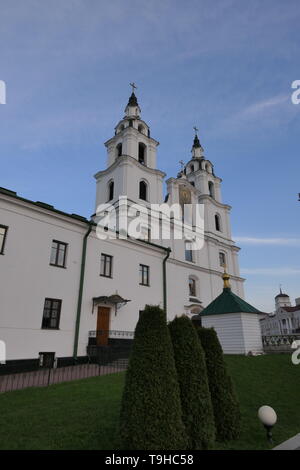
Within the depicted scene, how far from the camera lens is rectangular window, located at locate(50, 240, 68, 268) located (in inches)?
610

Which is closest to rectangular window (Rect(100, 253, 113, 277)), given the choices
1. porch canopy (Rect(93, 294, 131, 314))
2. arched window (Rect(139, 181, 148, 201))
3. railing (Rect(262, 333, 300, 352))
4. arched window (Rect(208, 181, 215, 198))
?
porch canopy (Rect(93, 294, 131, 314))

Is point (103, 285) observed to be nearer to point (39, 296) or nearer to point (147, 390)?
point (39, 296)

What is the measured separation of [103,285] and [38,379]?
23.1ft

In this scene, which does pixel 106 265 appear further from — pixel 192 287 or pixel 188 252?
pixel 188 252

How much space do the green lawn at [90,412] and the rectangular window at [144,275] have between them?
9.56 metres

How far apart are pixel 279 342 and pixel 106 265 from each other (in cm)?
1317

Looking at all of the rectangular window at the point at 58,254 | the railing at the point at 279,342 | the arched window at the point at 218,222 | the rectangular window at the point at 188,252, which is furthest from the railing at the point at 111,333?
the arched window at the point at 218,222

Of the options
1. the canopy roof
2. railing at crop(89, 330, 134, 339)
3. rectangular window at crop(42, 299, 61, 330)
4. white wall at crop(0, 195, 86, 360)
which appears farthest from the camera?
the canopy roof

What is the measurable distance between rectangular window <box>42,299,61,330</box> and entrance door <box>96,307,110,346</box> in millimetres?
2924

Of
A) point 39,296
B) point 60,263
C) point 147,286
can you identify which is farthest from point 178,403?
point 147,286

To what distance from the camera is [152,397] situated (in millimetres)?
4215

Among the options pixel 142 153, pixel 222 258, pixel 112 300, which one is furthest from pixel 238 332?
pixel 142 153

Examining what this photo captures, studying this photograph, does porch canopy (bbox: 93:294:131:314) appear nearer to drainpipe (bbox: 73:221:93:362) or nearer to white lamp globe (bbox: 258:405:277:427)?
drainpipe (bbox: 73:221:93:362)

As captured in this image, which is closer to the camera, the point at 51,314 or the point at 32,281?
the point at 32,281
